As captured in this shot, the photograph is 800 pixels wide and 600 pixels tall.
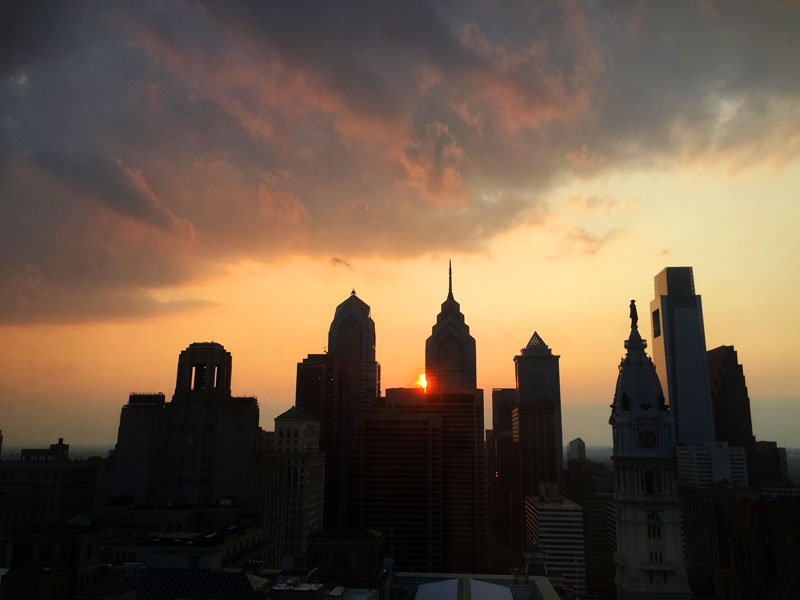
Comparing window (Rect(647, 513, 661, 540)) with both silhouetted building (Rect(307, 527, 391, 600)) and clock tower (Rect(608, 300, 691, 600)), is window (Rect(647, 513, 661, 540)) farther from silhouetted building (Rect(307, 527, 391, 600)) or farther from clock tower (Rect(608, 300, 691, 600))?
silhouetted building (Rect(307, 527, 391, 600))

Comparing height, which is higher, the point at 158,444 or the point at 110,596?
the point at 158,444

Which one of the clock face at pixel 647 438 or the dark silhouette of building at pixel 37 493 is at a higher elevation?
the clock face at pixel 647 438

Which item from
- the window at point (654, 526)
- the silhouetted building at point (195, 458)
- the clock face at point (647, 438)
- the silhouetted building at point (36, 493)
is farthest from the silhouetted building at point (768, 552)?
the silhouetted building at point (36, 493)

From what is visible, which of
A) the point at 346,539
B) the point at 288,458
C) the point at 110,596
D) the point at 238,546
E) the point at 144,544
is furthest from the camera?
the point at 288,458

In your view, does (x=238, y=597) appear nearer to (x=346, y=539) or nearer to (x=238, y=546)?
(x=346, y=539)

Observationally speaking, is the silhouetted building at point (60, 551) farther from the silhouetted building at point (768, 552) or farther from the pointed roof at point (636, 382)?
the silhouetted building at point (768, 552)

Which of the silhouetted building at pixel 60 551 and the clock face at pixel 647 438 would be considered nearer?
the silhouetted building at pixel 60 551

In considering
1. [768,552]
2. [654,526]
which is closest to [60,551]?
[654,526]

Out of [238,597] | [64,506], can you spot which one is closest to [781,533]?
[238,597]
